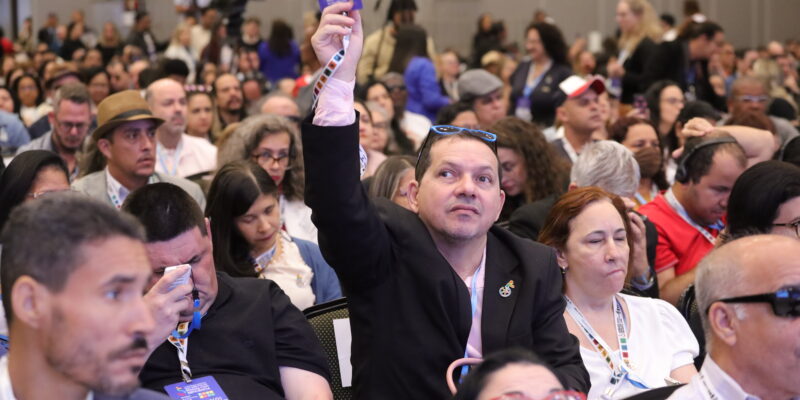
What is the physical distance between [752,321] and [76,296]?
1610 mm

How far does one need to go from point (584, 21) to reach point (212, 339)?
2044cm

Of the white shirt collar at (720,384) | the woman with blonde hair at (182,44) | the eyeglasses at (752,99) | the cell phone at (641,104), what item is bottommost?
the woman with blonde hair at (182,44)

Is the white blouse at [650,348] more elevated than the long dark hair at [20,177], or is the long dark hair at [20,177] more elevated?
the long dark hair at [20,177]

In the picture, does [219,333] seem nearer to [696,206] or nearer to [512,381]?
[512,381]

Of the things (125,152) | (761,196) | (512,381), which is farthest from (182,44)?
(512,381)

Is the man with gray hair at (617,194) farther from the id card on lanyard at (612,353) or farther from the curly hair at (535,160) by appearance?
the id card on lanyard at (612,353)

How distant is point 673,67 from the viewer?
915 centimetres

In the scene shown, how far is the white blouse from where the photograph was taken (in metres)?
3.63

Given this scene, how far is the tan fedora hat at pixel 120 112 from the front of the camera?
18.2 ft

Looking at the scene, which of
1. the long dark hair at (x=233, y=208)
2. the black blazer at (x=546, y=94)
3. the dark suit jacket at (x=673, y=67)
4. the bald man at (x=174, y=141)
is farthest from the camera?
the dark suit jacket at (x=673, y=67)

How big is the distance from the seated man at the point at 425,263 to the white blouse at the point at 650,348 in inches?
16.3

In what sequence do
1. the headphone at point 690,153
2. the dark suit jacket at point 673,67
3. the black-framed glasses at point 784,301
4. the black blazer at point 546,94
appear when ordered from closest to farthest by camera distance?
the black-framed glasses at point 784,301 → the headphone at point 690,153 → the black blazer at point 546,94 → the dark suit jacket at point 673,67

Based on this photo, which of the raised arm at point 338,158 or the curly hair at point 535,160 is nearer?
the raised arm at point 338,158

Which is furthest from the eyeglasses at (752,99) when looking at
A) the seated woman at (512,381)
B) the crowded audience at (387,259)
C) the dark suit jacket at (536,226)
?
the seated woman at (512,381)
